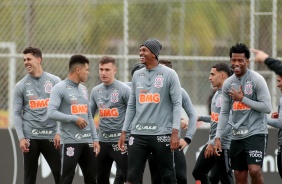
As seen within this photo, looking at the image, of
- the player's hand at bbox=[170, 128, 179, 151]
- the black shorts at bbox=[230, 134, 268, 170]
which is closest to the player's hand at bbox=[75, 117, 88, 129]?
the player's hand at bbox=[170, 128, 179, 151]

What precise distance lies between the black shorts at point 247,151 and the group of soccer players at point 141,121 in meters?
0.01

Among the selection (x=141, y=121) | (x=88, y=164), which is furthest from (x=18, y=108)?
(x=141, y=121)

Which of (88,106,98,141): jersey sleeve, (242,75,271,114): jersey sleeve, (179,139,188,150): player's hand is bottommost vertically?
(179,139,188,150): player's hand

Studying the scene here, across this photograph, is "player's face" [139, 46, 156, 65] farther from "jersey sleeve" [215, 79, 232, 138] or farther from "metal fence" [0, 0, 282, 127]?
"metal fence" [0, 0, 282, 127]

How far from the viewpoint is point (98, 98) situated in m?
14.0

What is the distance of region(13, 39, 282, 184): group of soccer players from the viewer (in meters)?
12.1

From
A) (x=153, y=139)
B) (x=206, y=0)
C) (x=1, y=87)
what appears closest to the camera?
(x=153, y=139)

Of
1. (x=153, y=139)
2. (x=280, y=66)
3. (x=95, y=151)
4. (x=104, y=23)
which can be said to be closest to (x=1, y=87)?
Answer: (x=104, y=23)

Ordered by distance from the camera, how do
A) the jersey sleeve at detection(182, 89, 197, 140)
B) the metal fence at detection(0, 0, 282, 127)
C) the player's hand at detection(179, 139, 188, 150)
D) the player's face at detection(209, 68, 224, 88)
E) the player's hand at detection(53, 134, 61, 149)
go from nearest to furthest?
the player's hand at detection(179, 139, 188, 150) → the jersey sleeve at detection(182, 89, 197, 140) → the player's hand at detection(53, 134, 61, 149) → the player's face at detection(209, 68, 224, 88) → the metal fence at detection(0, 0, 282, 127)

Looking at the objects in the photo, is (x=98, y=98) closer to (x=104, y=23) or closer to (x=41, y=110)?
(x=41, y=110)

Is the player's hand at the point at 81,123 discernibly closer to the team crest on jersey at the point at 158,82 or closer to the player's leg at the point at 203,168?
the team crest on jersey at the point at 158,82

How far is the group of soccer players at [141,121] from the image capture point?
12070 mm

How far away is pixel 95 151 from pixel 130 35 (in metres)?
5.64

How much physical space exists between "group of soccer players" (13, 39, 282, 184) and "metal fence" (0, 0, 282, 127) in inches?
116
